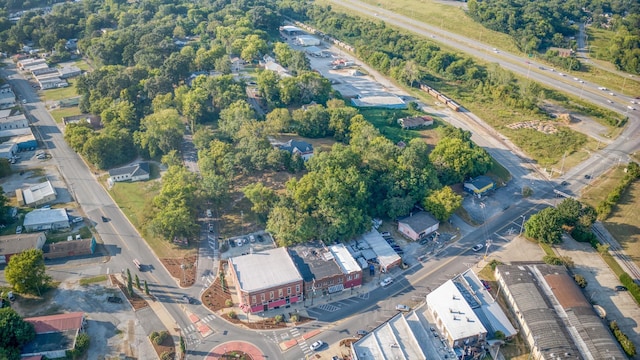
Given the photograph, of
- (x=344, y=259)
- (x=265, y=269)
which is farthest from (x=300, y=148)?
(x=265, y=269)

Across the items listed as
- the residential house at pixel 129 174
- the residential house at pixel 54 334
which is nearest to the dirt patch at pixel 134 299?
the residential house at pixel 54 334

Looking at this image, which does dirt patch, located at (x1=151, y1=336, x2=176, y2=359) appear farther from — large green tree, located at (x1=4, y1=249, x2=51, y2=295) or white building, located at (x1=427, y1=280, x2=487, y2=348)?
white building, located at (x1=427, y1=280, x2=487, y2=348)

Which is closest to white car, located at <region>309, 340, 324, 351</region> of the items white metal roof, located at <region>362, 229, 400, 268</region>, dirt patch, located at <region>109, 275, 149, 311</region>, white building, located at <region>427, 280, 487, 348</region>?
white building, located at <region>427, 280, 487, 348</region>

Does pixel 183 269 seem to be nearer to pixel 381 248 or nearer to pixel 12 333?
pixel 12 333

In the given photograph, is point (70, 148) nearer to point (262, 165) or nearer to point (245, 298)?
point (262, 165)

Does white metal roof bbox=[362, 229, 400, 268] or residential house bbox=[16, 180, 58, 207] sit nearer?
white metal roof bbox=[362, 229, 400, 268]

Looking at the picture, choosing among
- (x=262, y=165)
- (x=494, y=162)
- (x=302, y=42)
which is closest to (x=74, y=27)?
(x=302, y=42)

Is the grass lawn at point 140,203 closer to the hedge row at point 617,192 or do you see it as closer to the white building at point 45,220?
the white building at point 45,220
